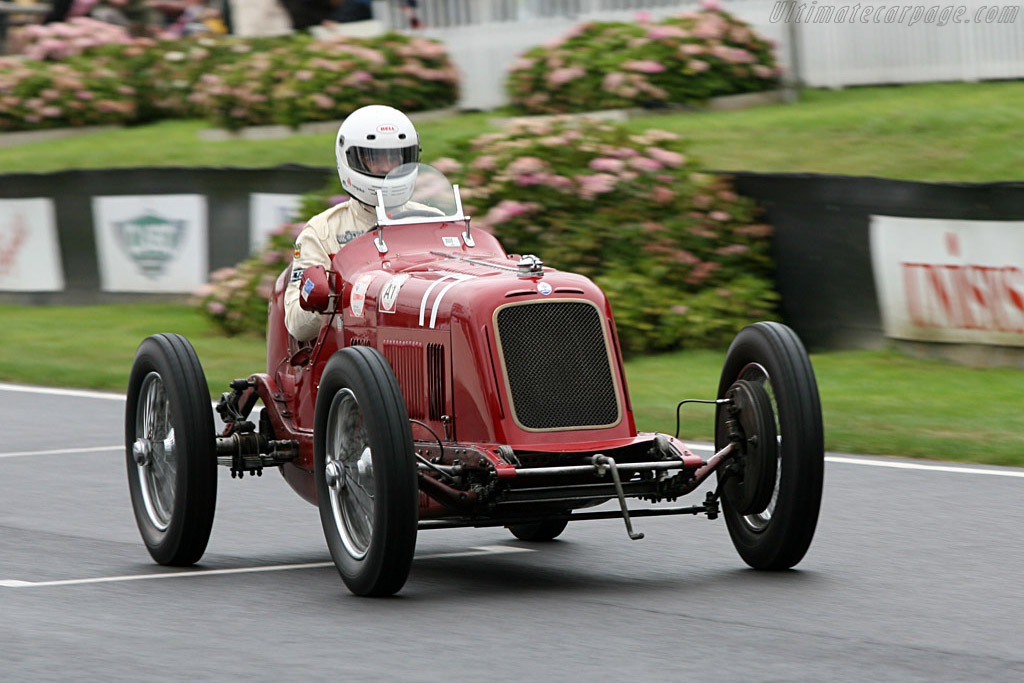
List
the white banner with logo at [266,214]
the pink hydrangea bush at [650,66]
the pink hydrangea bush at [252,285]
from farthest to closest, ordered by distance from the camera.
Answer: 1. the pink hydrangea bush at [650,66]
2. the white banner with logo at [266,214]
3. the pink hydrangea bush at [252,285]

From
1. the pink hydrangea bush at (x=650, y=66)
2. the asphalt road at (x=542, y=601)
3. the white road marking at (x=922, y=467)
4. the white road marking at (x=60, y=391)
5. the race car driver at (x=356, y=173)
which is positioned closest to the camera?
the asphalt road at (x=542, y=601)

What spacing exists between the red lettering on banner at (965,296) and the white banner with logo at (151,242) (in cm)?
883

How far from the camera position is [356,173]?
8609 millimetres

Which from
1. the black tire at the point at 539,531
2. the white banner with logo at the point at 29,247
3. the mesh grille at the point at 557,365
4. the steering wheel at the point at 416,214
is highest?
the steering wheel at the point at 416,214

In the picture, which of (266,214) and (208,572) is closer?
(208,572)

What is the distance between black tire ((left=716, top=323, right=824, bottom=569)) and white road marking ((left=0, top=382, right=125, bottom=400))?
8326 millimetres

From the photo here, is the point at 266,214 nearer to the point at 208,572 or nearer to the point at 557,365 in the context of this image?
the point at 208,572

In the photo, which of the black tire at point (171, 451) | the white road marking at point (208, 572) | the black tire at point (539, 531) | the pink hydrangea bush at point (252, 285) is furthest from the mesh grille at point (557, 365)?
the pink hydrangea bush at point (252, 285)

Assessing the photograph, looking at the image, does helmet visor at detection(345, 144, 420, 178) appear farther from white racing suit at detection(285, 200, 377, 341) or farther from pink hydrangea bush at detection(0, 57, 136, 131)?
pink hydrangea bush at detection(0, 57, 136, 131)

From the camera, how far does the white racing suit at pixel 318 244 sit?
27.7 ft

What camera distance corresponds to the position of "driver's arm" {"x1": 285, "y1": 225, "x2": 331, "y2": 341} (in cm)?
842

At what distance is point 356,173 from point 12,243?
14166 millimetres

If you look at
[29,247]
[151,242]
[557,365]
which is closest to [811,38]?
[151,242]

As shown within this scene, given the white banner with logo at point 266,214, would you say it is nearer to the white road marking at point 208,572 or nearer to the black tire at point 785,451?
the white road marking at point 208,572
